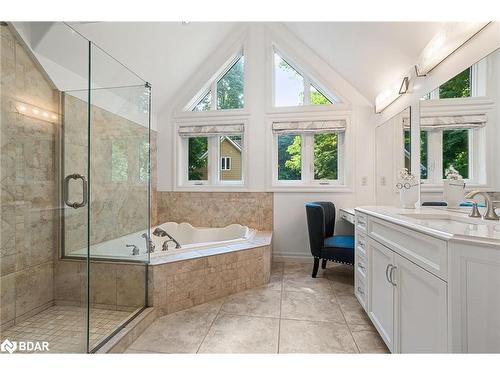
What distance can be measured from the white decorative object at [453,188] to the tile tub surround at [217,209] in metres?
2.00

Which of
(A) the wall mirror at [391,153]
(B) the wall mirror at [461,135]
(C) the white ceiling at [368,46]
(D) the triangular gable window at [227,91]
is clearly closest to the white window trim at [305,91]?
(C) the white ceiling at [368,46]

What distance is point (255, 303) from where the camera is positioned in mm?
2027

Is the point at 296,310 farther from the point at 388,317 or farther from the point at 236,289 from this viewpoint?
the point at 388,317

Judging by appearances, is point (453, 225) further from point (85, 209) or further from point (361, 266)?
point (85, 209)

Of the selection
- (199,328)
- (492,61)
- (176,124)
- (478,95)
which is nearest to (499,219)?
(478,95)

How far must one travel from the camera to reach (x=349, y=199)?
3189 millimetres

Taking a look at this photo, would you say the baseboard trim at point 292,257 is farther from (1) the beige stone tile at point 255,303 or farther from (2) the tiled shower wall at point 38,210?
(2) the tiled shower wall at point 38,210

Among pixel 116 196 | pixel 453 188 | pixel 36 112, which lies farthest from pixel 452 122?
pixel 36 112

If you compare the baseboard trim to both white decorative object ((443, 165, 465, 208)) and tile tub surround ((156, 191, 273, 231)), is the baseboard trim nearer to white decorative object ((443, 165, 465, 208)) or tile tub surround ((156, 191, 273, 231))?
tile tub surround ((156, 191, 273, 231))

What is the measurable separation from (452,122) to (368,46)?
1.32 metres

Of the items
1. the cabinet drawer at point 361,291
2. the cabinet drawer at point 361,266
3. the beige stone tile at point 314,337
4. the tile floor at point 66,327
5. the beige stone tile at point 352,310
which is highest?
the cabinet drawer at point 361,266

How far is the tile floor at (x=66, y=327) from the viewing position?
1.39m

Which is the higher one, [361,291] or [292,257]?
[361,291]

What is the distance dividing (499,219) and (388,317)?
0.80 metres
